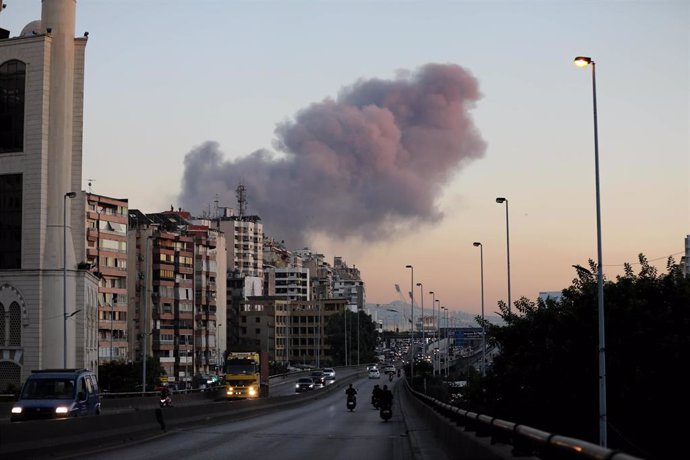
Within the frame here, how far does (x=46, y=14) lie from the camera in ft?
312

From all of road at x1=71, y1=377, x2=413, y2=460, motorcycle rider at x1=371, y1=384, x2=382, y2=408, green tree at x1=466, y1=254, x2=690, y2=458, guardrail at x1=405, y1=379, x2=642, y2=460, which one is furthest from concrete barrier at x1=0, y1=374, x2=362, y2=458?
green tree at x1=466, y1=254, x2=690, y2=458

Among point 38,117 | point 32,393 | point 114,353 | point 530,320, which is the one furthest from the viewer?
point 114,353

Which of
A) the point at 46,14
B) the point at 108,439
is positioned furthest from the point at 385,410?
the point at 46,14

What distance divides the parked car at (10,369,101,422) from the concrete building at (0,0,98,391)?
61.1 metres

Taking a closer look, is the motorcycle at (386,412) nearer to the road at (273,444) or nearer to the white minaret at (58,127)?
the road at (273,444)

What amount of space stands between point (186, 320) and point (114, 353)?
2246cm

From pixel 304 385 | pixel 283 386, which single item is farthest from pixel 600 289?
pixel 283 386

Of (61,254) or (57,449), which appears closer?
(57,449)

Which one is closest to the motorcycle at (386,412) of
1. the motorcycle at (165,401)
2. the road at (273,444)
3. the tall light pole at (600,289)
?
the road at (273,444)

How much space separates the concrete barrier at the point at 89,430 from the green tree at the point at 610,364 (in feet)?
35.8

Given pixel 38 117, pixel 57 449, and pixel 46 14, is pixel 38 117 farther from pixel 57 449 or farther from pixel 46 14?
pixel 57 449

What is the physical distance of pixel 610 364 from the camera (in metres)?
31.9

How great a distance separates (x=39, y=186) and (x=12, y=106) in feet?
26.5

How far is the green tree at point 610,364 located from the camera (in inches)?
1166
